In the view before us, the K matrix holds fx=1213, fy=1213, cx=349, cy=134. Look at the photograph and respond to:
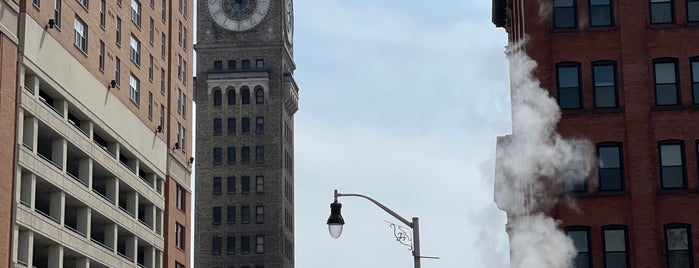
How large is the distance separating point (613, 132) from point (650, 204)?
10.4ft

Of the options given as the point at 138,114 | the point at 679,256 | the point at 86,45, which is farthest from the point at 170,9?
the point at 679,256

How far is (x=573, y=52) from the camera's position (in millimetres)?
47812

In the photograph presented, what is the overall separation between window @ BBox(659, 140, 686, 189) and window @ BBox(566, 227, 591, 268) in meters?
3.59

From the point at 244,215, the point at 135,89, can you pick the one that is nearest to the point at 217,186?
the point at 244,215

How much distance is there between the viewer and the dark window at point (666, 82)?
47125 mm

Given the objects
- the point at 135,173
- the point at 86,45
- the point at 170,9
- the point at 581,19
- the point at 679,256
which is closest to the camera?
the point at 679,256

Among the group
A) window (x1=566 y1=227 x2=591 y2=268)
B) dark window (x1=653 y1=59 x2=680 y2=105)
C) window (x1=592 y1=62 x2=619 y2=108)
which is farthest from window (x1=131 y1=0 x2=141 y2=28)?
window (x1=566 y1=227 x2=591 y2=268)

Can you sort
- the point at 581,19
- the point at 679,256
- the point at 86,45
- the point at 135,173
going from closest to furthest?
1. the point at 679,256
2. the point at 581,19
3. the point at 86,45
4. the point at 135,173

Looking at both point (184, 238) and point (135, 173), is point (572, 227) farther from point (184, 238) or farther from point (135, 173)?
point (184, 238)

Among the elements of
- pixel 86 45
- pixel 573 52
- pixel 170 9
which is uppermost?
pixel 170 9

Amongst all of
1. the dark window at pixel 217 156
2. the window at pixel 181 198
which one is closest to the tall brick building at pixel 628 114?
the window at pixel 181 198

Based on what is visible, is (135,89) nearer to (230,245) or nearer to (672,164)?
(672,164)

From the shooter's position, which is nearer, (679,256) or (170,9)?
(679,256)

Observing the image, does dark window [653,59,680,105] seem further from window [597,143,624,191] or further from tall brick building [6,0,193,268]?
tall brick building [6,0,193,268]
